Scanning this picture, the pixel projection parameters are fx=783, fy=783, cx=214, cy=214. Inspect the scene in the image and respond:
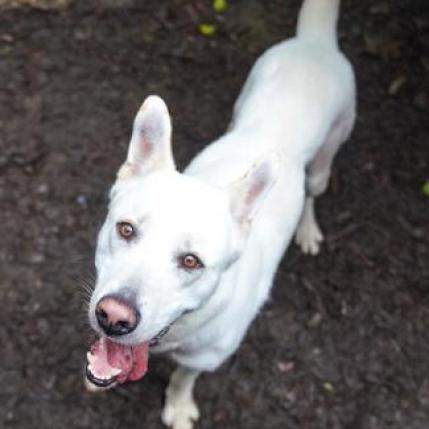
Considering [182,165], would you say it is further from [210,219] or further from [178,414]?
[210,219]

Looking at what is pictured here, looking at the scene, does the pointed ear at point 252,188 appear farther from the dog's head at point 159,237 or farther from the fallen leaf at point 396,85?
the fallen leaf at point 396,85

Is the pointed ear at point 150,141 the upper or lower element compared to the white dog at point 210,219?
upper

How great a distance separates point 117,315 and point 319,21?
218 centimetres

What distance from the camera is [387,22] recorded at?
548 cm

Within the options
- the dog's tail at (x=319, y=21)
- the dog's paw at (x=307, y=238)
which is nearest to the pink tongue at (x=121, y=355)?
the dog's paw at (x=307, y=238)

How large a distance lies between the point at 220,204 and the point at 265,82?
46.5 inches

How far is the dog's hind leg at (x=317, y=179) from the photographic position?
166 inches

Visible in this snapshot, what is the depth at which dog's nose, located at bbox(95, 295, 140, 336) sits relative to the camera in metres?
2.53

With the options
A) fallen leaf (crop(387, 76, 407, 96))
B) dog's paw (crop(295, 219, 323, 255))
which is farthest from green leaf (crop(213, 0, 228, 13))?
dog's paw (crop(295, 219, 323, 255))

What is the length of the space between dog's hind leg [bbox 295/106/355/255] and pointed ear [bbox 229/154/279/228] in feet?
4.10

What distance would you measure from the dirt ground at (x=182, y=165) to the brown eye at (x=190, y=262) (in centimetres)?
148

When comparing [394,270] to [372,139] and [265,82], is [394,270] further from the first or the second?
[265,82]

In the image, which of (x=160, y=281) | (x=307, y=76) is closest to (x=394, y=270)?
(x=307, y=76)

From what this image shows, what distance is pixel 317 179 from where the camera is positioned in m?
4.41
